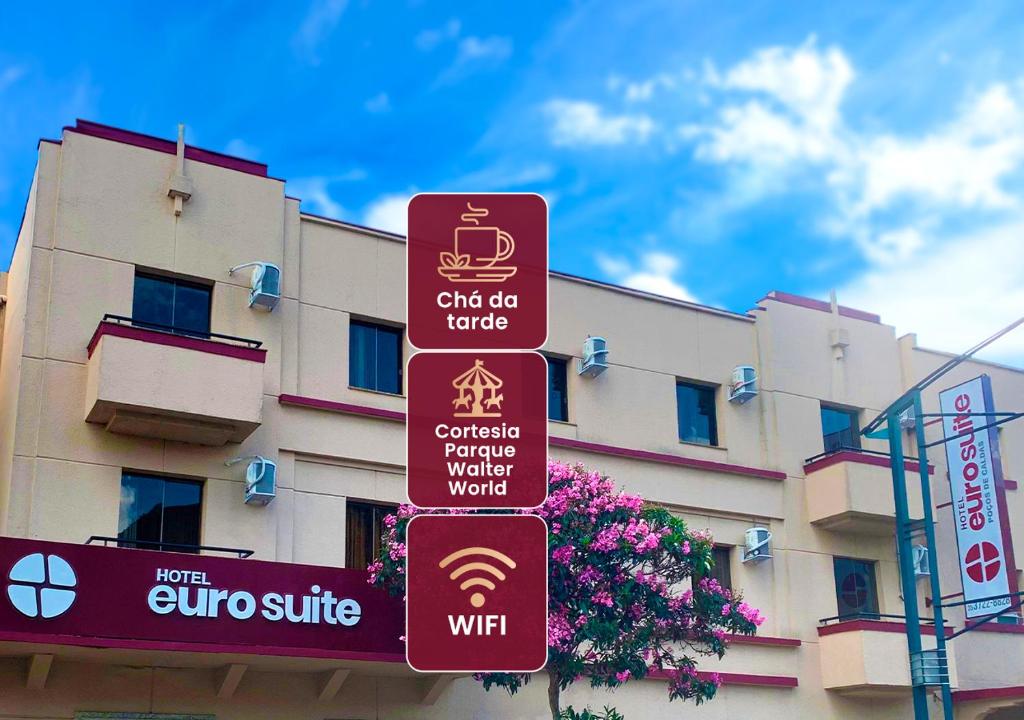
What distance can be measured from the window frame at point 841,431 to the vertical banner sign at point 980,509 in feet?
7.63

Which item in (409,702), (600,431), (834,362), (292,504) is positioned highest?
(834,362)

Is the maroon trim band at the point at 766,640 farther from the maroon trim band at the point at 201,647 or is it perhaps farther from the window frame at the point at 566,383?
the maroon trim band at the point at 201,647

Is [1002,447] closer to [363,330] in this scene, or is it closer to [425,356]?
[363,330]

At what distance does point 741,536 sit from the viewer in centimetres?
2591

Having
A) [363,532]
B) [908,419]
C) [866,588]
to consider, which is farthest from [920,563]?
[363,532]

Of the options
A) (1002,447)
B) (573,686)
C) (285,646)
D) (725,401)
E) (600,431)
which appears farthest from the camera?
(1002,447)

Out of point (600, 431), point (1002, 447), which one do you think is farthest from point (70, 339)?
point (1002, 447)

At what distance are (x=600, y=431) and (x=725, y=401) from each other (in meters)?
3.20

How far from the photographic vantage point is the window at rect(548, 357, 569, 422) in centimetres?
2475

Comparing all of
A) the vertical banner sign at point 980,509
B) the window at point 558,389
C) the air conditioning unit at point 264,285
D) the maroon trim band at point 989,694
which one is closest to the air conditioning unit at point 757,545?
the vertical banner sign at point 980,509

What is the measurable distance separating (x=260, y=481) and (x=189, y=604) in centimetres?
289

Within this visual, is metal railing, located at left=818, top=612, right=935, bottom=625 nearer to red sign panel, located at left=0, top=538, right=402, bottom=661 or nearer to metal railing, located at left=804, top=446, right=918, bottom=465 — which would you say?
metal railing, located at left=804, top=446, right=918, bottom=465

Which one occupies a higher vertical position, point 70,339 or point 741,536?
point 70,339

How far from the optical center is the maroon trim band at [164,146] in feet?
70.9
